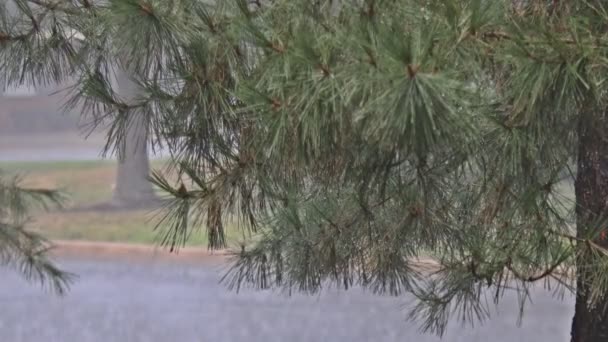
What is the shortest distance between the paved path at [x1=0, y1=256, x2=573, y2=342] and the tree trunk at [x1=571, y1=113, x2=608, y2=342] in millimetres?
1648

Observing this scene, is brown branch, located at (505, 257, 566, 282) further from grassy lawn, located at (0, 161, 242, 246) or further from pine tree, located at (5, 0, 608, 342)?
grassy lawn, located at (0, 161, 242, 246)

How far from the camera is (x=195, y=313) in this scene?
316 centimetres

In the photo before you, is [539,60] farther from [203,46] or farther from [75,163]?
[75,163]

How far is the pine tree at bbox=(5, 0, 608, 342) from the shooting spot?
31.8 inches

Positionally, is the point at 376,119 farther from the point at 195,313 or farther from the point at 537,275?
the point at 195,313

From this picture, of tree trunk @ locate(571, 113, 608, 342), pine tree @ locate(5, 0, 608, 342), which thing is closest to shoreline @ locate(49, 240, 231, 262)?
pine tree @ locate(5, 0, 608, 342)

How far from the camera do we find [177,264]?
331 centimetres

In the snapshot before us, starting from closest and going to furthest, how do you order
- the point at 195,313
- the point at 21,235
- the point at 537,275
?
the point at 537,275, the point at 21,235, the point at 195,313

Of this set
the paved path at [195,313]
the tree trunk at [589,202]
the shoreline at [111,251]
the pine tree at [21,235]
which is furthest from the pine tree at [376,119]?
the shoreline at [111,251]

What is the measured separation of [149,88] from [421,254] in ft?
1.60

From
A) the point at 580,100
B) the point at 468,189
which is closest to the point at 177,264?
the point at 468,189

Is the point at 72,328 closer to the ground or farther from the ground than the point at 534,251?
closer to the ground

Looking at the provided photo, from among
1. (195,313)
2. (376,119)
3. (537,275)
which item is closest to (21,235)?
(195,313)

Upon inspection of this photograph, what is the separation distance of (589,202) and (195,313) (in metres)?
2.18
